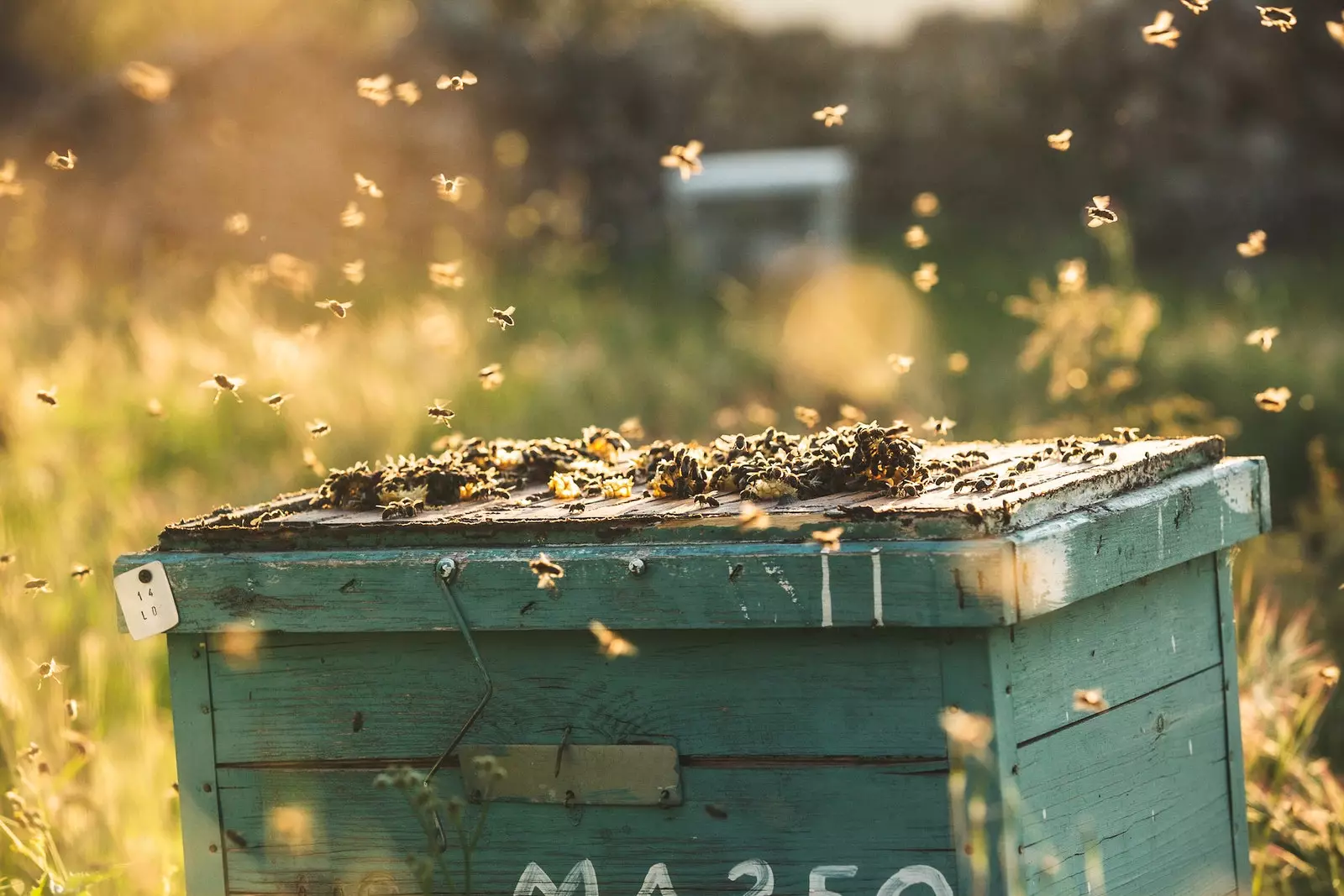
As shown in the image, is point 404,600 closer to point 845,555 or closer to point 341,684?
point 341,684

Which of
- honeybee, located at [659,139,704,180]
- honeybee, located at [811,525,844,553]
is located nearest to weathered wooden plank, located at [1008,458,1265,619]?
honeybee, located at [811,525,844,553]

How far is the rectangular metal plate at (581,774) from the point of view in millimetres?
2008

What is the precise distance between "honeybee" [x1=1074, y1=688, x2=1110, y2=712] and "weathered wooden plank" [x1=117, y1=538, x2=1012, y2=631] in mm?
165

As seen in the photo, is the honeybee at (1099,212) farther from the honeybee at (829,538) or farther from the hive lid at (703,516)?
the honeybee at (829,538)

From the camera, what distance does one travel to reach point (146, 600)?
220 cm

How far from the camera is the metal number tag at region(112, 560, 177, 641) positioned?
2186mm

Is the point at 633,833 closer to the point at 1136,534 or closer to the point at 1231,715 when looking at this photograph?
the point at 1136,534

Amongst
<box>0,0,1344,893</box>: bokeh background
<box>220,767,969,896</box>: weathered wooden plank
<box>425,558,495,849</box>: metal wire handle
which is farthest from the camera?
<box>0,0,1344,893</box>: bokeh background

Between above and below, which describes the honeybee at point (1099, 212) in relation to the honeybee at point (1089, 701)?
above

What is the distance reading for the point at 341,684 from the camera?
2.16 meters

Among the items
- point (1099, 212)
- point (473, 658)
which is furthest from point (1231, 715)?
point (473, 658)

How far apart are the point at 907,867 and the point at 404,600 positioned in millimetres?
781

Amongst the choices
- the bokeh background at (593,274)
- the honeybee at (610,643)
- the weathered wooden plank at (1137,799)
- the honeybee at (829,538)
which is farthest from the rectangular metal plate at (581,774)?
the bokeh background at (593,274)

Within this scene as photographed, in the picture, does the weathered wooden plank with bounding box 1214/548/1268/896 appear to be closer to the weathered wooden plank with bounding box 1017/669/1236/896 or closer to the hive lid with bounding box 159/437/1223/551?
the weathered wooden plank with bounding box 1017/669/1236/896
